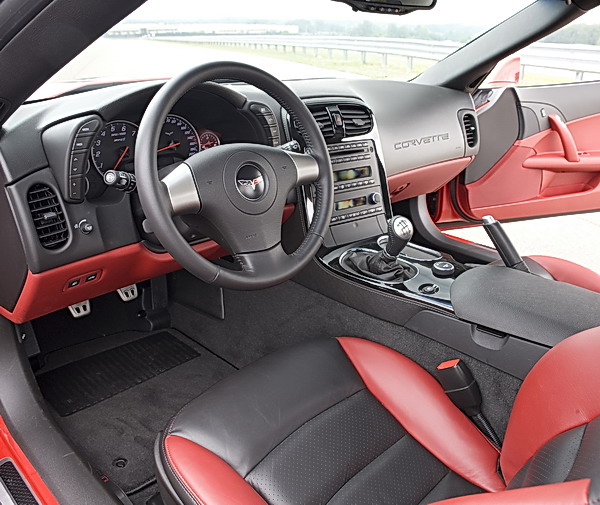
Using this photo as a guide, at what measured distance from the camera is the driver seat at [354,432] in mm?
950

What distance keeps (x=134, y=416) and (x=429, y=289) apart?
100 centimetres

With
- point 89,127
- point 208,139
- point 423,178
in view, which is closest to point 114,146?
point 89,127

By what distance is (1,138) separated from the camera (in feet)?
4.17

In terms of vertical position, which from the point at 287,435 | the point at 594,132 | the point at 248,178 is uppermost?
the point at 248,178

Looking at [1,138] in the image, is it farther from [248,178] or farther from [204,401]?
[204,401]

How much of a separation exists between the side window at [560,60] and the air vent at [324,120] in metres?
0.87

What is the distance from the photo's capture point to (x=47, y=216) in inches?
52.9

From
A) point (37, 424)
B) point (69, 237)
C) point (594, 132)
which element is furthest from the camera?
point (594, 132)

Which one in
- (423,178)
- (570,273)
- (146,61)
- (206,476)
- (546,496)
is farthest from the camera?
(423,178)

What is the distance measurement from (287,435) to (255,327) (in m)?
0.83

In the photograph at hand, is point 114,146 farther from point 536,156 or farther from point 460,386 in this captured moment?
point 536,156

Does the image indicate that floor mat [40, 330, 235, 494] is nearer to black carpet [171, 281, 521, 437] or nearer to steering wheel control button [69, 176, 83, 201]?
black carpet [171, 281, 521, 437]

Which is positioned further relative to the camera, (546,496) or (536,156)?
(536,156)

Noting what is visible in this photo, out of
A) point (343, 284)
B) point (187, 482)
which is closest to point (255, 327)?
point (343, 284)
